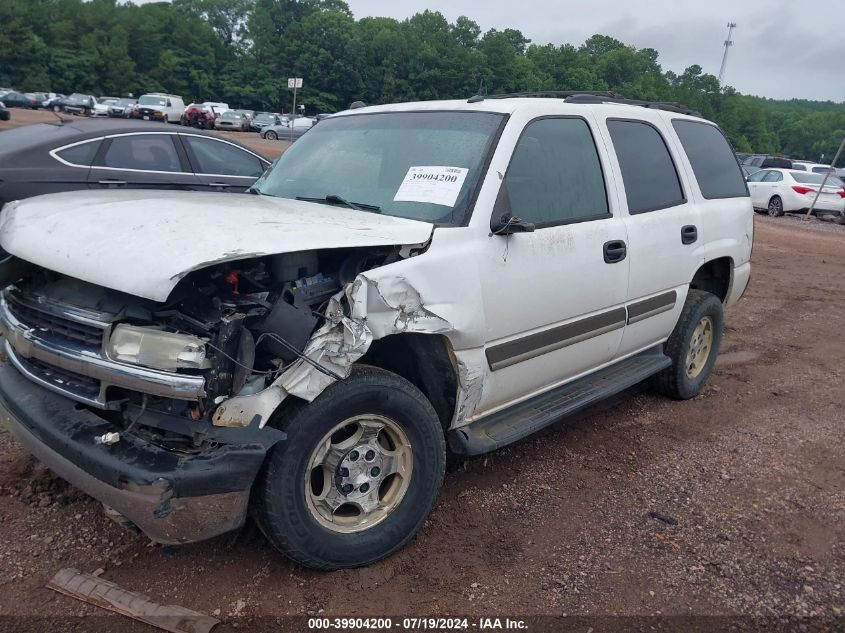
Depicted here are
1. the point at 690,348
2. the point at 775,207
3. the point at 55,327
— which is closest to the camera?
the point at 55,327

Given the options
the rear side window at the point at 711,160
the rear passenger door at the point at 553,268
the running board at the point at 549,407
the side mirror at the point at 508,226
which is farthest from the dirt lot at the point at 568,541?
the rear side window at the point at 711,160

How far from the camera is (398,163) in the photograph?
3.50m

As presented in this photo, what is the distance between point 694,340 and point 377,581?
10.8 ft

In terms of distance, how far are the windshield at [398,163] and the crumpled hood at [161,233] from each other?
0.20 meters

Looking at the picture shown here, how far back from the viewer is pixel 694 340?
503 cm

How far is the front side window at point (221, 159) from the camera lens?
25.7ft

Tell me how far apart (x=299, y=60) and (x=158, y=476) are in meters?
75.8

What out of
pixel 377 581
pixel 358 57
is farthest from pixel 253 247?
pixel 358 57

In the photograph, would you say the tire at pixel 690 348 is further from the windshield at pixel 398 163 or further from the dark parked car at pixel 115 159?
the dark parked car at pixel 115 159

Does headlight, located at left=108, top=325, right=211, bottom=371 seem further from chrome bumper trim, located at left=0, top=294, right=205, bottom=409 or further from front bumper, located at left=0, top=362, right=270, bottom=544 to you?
front bumper, located at left=0, top=362, right=270, bottom=544

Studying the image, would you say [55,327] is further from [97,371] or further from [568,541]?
[568,541]

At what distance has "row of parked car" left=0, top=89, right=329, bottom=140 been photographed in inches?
1471

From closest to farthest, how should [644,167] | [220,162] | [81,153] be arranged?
1. [644,167]
2. [81,153]
3. [220,162]

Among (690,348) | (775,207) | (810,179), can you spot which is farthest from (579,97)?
(810,179)
